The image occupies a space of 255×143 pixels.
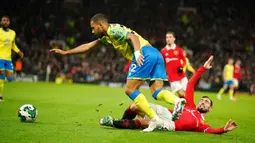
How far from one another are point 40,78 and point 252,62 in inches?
Result: 644

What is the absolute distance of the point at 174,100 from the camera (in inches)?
271

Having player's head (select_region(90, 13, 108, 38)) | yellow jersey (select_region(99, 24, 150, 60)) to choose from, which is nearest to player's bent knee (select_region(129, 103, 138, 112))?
yellow jersey (select_region(99, 24, 150, 60))

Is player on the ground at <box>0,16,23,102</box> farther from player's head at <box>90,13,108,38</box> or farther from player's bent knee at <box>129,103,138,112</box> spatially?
player's bent knee at <box>129,103,138,112</box>

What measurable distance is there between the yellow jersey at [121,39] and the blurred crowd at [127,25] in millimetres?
22078

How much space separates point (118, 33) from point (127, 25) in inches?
1047

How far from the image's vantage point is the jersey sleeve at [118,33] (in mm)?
7211

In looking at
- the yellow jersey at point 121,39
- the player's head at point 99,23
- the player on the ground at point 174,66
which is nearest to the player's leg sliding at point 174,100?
the yellow jersey at point 121,39

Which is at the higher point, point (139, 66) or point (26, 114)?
point (139, 66)

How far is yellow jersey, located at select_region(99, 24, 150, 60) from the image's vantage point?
722 cm

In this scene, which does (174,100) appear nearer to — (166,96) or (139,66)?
(166,96)

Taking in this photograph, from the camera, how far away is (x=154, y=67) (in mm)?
7355

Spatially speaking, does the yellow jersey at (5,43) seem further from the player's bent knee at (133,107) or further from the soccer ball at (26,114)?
the player's bent knee at (133,107)

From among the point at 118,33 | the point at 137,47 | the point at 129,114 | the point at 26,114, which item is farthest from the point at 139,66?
the point at 26,114

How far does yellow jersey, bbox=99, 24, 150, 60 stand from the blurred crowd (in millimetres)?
22078
